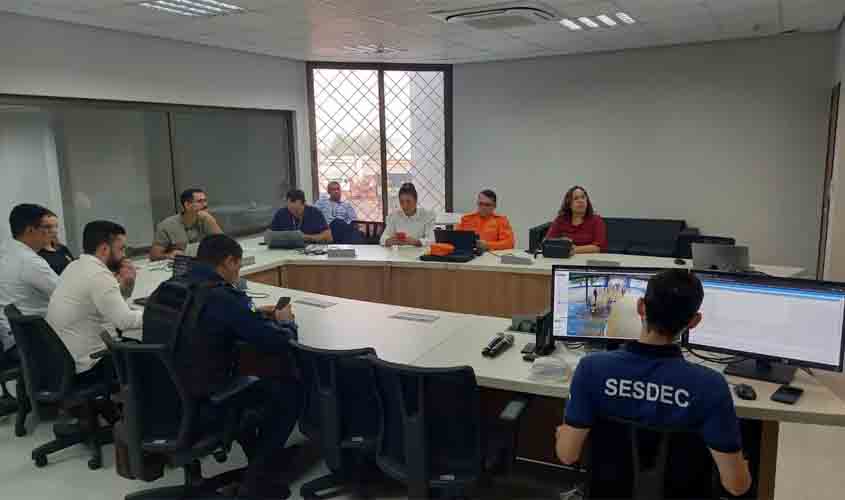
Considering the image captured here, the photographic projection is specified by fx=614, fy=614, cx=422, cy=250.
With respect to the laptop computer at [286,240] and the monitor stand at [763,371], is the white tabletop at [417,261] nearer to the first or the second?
the laptop computer at [286,240]

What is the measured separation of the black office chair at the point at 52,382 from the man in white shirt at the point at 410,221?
2.69 metres

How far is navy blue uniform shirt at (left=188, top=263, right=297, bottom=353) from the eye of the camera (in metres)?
2.48

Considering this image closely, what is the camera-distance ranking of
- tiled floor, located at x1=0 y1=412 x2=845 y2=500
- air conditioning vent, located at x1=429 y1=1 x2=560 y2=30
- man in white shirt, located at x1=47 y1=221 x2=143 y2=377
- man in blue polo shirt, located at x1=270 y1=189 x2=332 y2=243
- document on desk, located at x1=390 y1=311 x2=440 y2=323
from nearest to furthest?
tiled floor, located at x1=0 y1=412 x2=845 y2=500, man in white shirt, located at x1=47 y1=221 x2=143 y2=377, document on desk, located at x1=390 y1=311 x2=440 y2=323, air conditioning vent, located at x1=429 y1=1 x2=560 y2=30, man in blue polo shirt, located at x1=270 y1=189 x2=332 y2=243

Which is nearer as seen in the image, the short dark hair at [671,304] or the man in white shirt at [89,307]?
the short dark hair at [671,304]

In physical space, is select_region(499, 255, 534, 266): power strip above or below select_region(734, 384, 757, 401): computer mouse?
above

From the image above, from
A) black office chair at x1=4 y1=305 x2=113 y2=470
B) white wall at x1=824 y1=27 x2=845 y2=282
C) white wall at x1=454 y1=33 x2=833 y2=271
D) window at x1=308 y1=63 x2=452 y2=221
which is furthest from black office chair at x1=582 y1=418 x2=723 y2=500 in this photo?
window at x1=308 y1=63 x2=452 y2=221

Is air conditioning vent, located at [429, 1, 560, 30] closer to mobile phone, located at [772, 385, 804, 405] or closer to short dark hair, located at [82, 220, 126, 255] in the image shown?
short dark hair, located at [82, 220, 126, 255]

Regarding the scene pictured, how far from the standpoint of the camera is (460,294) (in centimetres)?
455

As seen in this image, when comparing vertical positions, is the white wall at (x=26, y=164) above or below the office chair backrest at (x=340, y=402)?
above

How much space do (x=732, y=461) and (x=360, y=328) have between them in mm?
1810

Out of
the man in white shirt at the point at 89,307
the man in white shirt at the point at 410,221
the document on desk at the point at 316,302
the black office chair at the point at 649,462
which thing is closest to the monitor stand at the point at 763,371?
the black office chair at the point at 649,462

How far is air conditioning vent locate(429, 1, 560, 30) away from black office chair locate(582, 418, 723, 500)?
3.55 m

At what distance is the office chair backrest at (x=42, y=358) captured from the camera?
2867mm

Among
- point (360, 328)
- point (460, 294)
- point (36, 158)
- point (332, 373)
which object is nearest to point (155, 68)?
point (36, 158)
